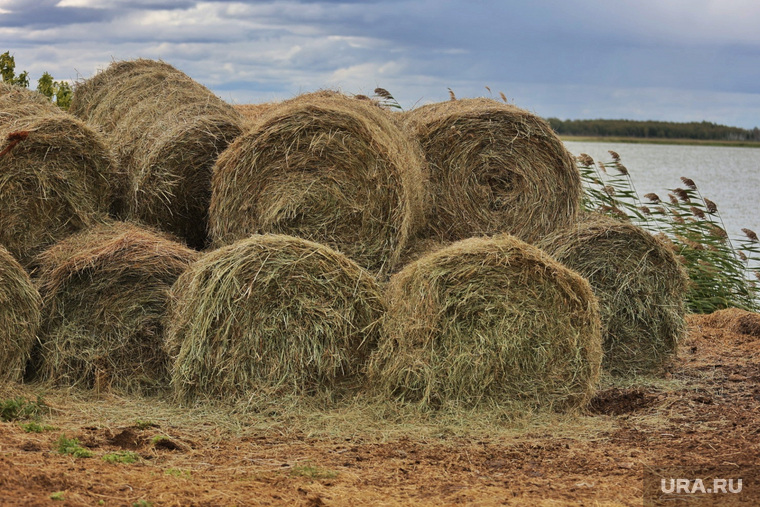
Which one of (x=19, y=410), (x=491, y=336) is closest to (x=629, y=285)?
(x=491, y=336)

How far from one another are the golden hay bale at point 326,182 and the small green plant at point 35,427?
237 cm

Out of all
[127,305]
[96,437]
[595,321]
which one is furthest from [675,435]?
[127,305]

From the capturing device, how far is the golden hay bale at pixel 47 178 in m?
7.54

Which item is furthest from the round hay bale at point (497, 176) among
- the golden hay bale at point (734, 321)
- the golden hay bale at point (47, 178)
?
the golden hay bale at point (47, 178)

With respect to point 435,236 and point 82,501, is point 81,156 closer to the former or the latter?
point 435,236

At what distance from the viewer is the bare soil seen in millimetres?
4340

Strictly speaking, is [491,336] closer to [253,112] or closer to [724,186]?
[253,112]

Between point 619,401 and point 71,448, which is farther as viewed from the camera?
point 619,401

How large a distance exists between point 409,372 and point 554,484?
169 cm

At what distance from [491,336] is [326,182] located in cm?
205

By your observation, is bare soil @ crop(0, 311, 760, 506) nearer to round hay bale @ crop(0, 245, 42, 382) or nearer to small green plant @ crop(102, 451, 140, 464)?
small green plant @ crop(102, 451, 140, 464)

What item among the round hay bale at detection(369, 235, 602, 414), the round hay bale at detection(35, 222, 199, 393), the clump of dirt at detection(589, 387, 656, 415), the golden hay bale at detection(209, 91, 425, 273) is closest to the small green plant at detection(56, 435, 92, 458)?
the round hay bale at detection(35, 222, 199, 393)

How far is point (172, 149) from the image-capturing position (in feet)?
26.4

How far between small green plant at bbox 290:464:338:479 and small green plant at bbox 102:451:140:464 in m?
0.95
